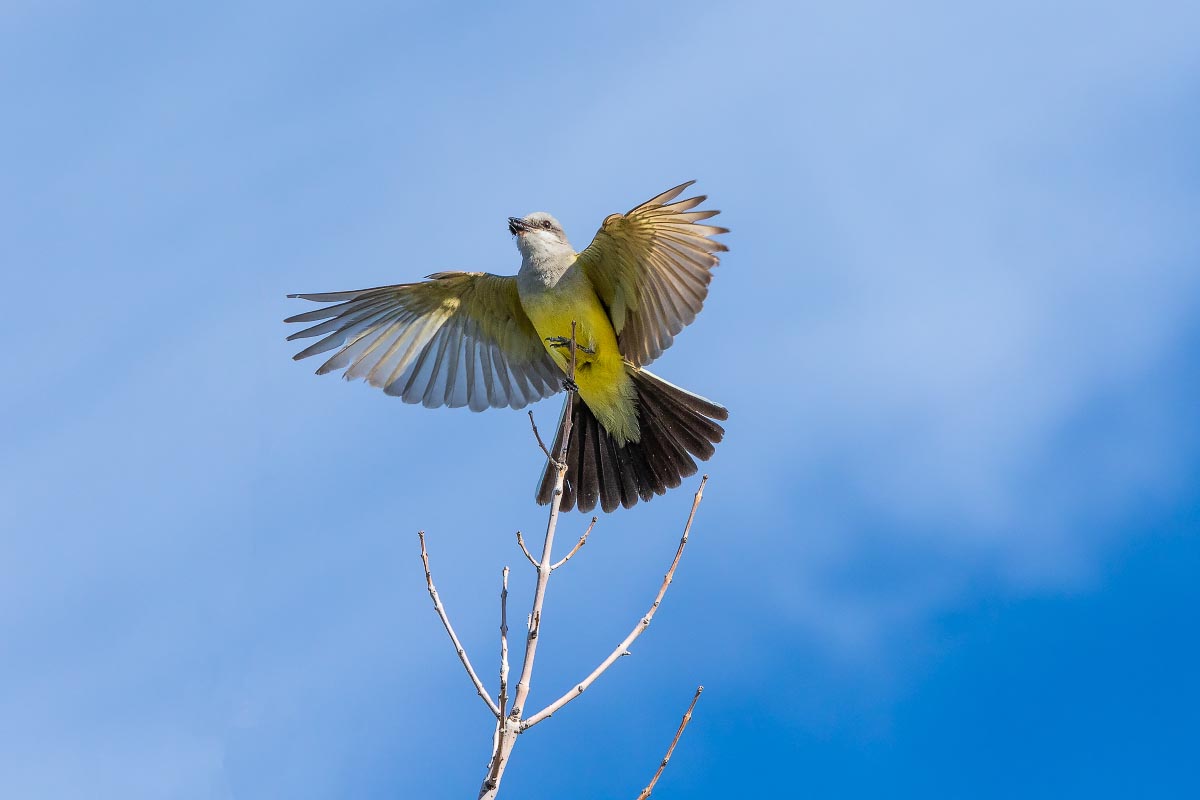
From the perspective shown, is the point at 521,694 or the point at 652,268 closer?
the point at 521,694

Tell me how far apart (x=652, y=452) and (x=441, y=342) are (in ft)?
5.63

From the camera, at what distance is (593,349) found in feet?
24.9

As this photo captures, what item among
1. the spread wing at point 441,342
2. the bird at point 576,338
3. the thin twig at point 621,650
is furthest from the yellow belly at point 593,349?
the thin twig at point 621,650

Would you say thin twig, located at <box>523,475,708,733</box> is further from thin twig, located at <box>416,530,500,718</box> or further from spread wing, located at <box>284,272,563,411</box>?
spread wing, located at <box>284,272,563,411</box>

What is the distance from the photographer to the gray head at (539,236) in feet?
25.5

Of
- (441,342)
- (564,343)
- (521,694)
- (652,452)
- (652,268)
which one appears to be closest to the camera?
(521,694)

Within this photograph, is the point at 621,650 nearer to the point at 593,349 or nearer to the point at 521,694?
the point at 521,694

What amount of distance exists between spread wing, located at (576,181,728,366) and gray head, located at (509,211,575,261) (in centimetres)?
33

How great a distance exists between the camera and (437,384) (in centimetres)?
837

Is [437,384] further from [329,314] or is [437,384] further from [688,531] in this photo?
[688,531]

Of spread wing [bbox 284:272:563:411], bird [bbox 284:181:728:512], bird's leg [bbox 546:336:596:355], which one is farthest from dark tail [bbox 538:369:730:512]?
spread wing [bbox 284:272:563:411]

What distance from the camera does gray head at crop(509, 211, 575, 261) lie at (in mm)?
7758

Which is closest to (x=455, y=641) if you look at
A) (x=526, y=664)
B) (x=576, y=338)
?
(x=526, y=664)

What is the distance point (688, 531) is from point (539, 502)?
336cm
